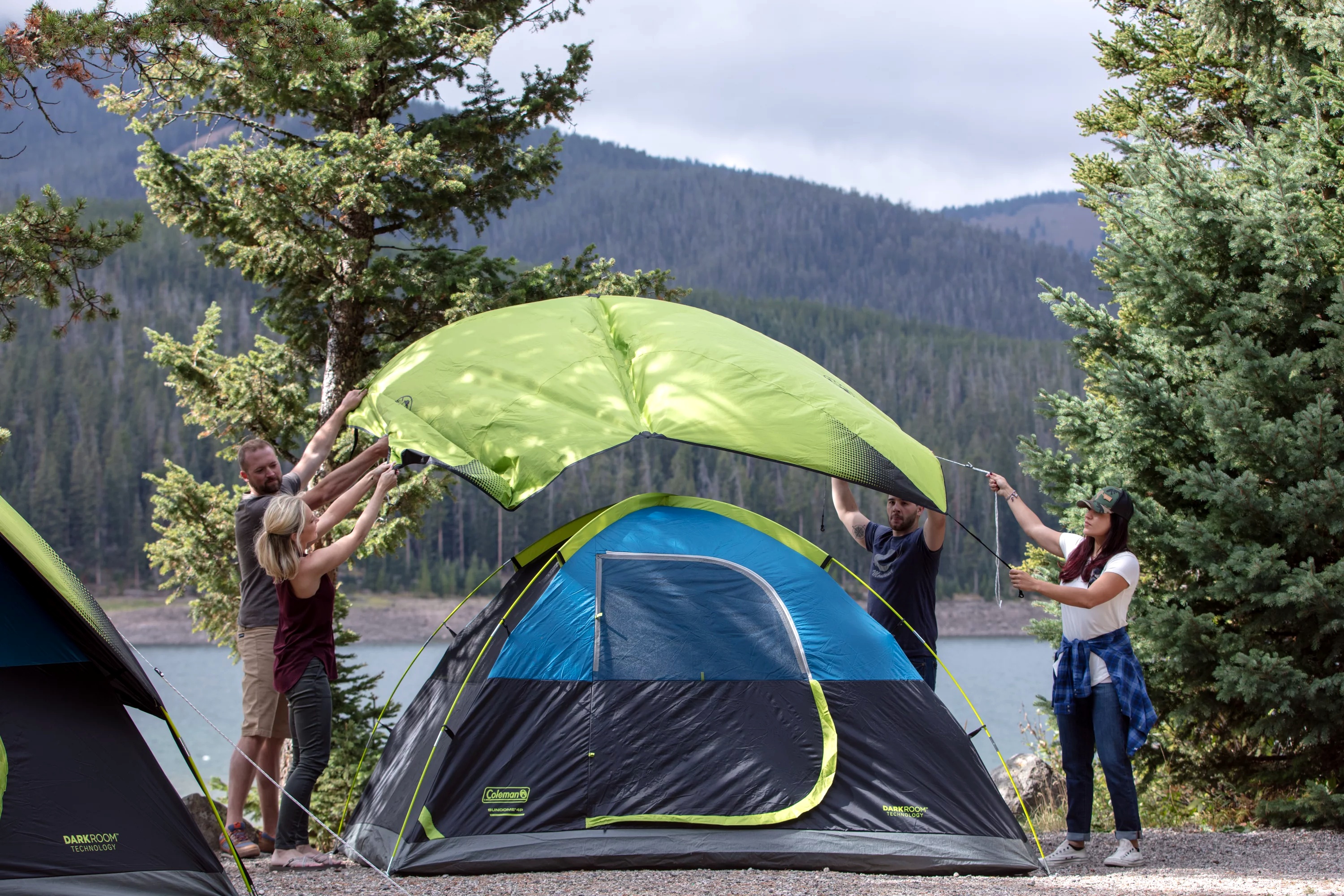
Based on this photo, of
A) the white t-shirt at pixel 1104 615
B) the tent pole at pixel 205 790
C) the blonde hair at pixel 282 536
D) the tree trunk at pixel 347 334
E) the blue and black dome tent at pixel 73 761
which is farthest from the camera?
the tree trunk at pixel 347 334

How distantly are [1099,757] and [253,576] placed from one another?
4223mm

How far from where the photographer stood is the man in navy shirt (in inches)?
223

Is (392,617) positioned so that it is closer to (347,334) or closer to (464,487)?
(464,487)

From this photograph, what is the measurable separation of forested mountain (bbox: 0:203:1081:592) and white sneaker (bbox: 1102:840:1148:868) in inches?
1982

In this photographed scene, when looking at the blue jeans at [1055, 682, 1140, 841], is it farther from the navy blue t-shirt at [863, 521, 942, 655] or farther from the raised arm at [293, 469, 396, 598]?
the raised arm at [293, 469, 396, 598]

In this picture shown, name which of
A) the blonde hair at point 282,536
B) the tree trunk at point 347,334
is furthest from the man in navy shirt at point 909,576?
the tree trunk at point 347,334

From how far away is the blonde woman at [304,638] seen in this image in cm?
470

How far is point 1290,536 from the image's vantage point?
250 inches

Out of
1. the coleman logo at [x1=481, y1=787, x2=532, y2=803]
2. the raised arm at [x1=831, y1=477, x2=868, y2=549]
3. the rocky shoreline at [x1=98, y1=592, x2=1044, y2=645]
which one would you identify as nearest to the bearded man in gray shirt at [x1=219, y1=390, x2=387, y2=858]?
the coleman logo at [x1=481, y1=787, x2=532, y2=803]

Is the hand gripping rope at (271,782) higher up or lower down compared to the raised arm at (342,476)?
lower down

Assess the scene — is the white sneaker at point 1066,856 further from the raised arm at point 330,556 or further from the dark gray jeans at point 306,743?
the raised arm at point 330,556

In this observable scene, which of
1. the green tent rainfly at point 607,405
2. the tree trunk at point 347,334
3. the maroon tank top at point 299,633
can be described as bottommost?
the maroon tank top at point 299,633

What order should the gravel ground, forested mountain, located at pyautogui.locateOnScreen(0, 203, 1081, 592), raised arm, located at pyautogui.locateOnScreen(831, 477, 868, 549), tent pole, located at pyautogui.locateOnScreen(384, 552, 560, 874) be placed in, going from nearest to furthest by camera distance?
the gravel ground < tent pole, located at pyautogui.locateOnScreen(384, 552, 560, 874) < raised arm, located at pyautogui.locateOnScreen(831, 477, 868, 549) < forested mountain, located at pyautogui.locateOnScreen(0, 203, 1081, 592)

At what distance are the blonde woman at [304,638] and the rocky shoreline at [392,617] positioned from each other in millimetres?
53127
